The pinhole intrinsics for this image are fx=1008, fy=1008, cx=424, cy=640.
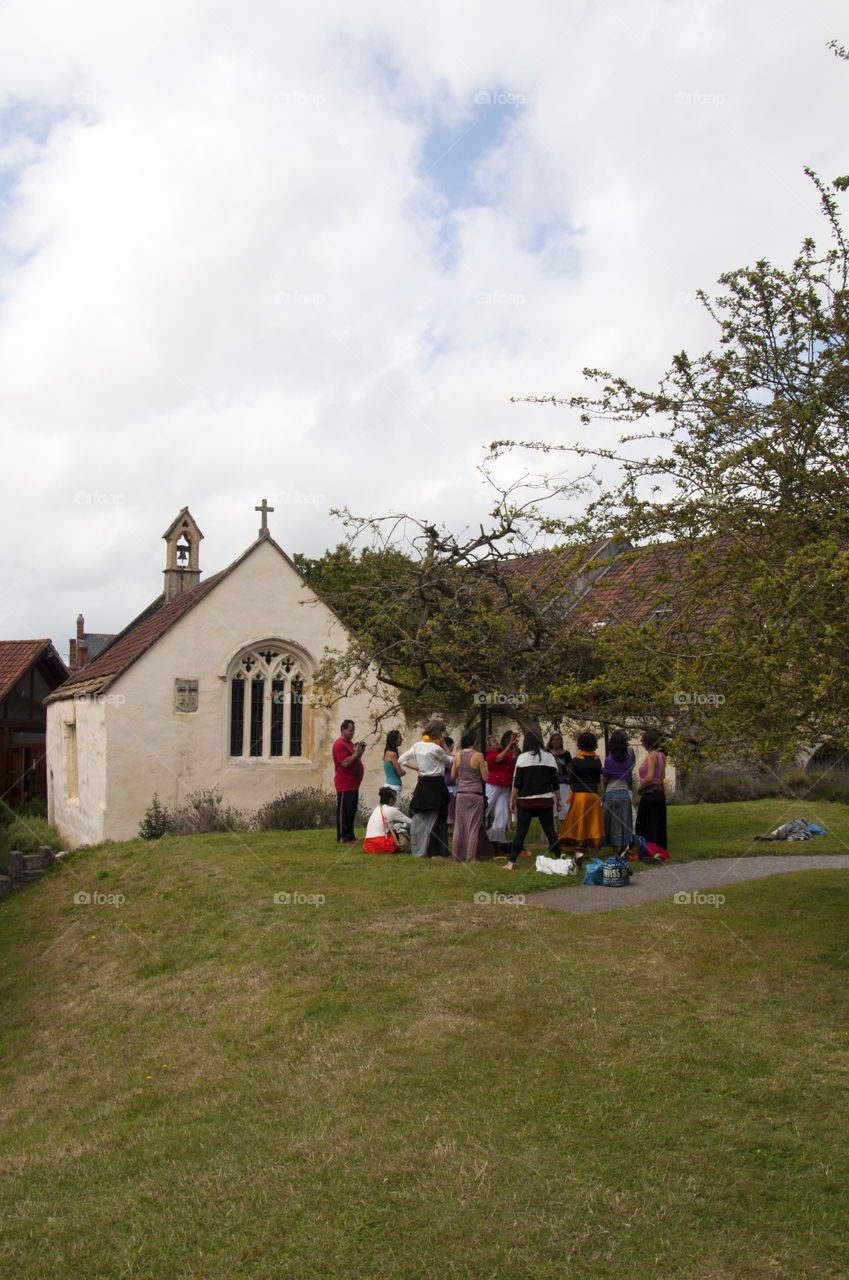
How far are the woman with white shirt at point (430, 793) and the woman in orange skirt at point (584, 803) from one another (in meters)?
1.62

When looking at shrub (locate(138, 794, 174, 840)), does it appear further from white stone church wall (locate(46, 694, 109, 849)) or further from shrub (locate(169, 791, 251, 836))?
white stone church wall (locate(46, 694, 109, 849))

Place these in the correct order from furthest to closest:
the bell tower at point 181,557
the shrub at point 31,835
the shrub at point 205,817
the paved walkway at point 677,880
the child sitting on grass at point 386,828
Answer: the bell tower at point 181,557
the shrub at point 31,835
the shrub at point 205,817
the child sitting on grass at point 386,828
the paved walkway at point 677,880

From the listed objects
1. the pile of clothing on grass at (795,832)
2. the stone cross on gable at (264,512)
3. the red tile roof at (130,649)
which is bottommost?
the pile of clothing on grass at (795,832)

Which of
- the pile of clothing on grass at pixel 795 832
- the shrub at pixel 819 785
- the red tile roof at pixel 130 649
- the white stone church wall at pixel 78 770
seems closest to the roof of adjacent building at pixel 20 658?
the white stone church wall at pixel 78 770

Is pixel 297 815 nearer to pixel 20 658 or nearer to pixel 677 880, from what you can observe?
pixel 677 880

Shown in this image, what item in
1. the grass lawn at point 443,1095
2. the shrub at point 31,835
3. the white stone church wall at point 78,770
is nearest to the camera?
the grass lawn at point 443,1095

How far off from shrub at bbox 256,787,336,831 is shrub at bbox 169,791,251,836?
47cm

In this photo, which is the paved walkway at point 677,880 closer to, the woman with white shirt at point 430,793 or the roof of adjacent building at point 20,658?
the woman with white shirt at point 430,793

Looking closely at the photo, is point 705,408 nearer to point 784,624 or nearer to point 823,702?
point 784,624

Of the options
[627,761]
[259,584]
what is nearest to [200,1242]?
[627,761]

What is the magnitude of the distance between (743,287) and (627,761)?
6424 millimetres

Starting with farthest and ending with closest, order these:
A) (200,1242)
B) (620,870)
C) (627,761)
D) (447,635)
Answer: (447,635) < (627,761) < (620,870) < (200,1242)

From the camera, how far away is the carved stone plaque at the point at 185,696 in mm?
20359

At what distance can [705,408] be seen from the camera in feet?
28.9
